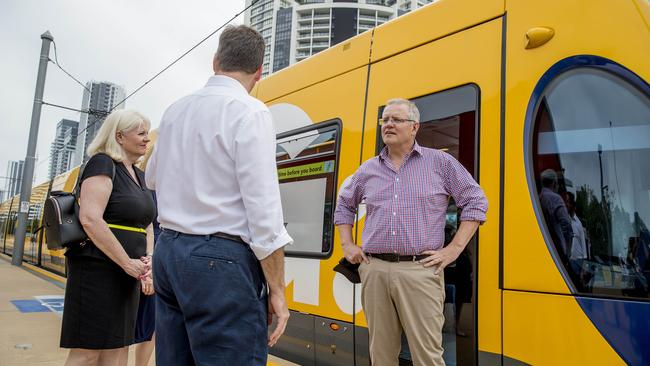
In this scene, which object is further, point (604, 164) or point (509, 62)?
point (509, 62)

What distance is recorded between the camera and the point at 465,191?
7.96 feet

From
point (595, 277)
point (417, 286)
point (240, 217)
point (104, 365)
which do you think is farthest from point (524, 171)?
point (104, 365)

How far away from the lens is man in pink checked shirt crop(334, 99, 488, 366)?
2.42m

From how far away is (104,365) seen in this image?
242 centimetres

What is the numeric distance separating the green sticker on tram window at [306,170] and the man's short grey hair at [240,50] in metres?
2.02

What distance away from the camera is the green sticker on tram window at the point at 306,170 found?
3.72 m

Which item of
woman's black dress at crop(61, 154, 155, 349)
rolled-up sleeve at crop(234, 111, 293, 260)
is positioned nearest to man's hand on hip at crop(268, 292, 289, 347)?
rolled-up sleeve at crop(234, 111, 293, 260)

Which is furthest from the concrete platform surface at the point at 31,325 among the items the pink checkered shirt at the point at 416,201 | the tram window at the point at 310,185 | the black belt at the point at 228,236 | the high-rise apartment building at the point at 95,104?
the high-rise apartment building at the point at 95,104

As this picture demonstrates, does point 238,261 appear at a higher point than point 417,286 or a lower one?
higher

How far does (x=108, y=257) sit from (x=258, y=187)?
130 centimetres

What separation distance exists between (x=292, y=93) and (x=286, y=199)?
0.97 m

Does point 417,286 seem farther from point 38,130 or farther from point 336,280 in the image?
point 38,130

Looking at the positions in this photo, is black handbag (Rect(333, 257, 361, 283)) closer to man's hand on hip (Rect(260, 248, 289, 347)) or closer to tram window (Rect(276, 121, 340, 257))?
tram window (Rect(276, 121, 340, 257))

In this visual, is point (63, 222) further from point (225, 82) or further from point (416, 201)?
point (416, 201)
